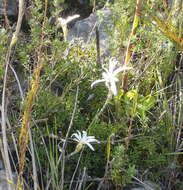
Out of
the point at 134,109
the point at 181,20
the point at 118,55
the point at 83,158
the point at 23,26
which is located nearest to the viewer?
the point at 134,109

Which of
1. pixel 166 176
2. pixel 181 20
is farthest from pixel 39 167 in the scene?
pixel 181 20

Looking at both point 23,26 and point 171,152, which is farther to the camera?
point 23,26

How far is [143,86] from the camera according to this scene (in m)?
2.01

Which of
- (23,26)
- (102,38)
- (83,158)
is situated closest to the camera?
(83,158)

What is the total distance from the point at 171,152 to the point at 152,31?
623mm

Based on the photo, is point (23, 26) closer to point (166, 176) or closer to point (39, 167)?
point (39, 167)

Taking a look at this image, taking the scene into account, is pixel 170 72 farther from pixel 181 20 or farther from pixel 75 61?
pixel 75 61

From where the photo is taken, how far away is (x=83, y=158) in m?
1.73

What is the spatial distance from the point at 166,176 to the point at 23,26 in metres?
1.50

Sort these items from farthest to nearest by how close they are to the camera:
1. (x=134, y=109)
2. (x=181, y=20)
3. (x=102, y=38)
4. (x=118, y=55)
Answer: (x=102, y=38)
(x=181, y=20)
(x=118, y=55)
(x=134, y=109)

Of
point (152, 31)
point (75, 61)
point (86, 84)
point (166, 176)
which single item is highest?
point (152, 31)

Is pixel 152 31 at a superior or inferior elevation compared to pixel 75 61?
superior

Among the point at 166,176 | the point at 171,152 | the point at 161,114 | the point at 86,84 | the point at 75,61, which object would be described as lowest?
the point at 166,176

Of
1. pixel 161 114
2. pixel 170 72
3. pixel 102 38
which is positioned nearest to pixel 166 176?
pixel 161 114
